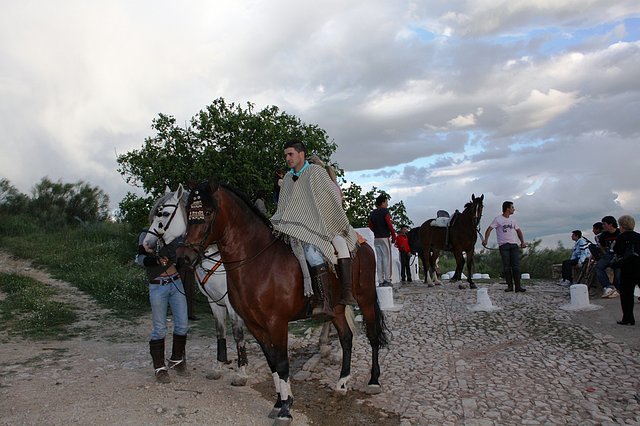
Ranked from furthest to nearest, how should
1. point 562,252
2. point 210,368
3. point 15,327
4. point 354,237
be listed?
point 562,252, point 15,327, point 210,368, point 354,237

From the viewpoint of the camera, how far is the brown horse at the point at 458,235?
14.0 meters

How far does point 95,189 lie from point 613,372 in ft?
95.5

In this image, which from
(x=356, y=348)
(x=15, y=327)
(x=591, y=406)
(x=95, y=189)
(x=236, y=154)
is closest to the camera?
(x=591, y=406)

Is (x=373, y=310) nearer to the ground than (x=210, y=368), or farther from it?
farther from it

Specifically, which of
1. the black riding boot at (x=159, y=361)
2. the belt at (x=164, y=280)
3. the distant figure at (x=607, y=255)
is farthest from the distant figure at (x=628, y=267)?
the black riding boot at (x=159, y=361)

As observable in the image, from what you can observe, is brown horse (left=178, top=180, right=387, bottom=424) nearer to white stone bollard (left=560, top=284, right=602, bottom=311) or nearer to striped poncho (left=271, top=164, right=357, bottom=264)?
striped poncho (left=271, top=164, right=357, bottom=264)

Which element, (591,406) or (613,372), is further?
(613,372)

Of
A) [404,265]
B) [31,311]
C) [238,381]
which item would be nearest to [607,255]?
[404,265]

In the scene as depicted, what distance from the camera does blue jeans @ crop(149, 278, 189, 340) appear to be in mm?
6309

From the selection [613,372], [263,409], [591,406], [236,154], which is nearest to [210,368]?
[263,409]

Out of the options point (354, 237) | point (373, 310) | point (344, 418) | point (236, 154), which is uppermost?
point (236, 154)

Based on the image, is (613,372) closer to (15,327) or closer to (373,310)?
(373,310)

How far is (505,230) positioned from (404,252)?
5.55 metres

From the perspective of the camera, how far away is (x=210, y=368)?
7152 millimetres
